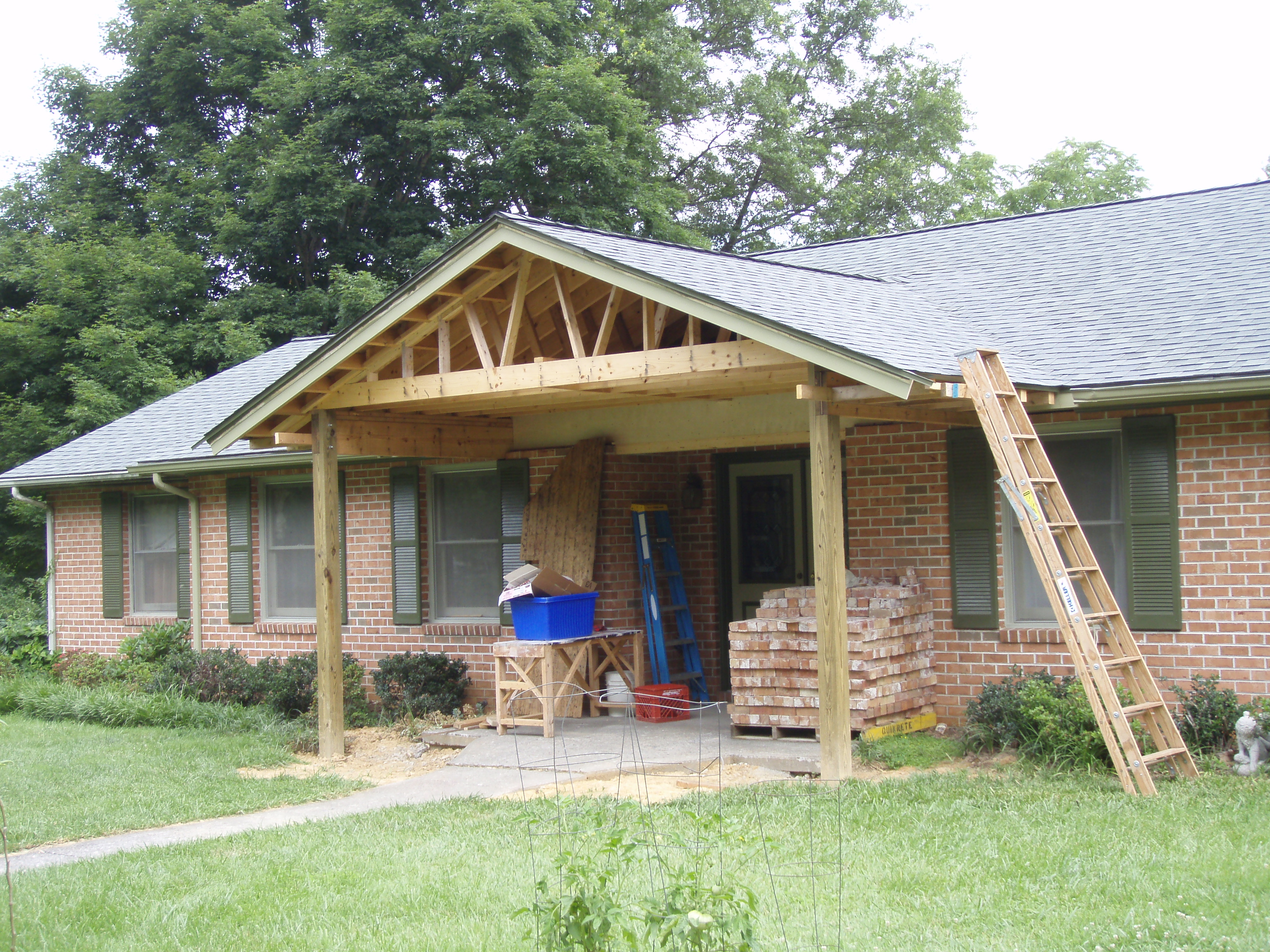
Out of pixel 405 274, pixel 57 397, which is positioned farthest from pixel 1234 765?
pixel 57 397

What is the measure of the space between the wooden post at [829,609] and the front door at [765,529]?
3823 millimetres

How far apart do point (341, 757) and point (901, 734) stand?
4787mm

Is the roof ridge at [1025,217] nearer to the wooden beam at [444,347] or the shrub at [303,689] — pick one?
the wooden beam at [444,347]

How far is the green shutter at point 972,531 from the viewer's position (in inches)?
394

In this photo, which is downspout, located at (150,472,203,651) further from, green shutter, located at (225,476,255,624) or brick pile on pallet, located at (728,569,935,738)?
brick pile on pallet, located at (728,569,935,738)

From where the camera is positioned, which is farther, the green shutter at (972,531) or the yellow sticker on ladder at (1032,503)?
the green shutter at (972,531)

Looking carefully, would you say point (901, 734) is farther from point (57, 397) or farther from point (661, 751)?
point (57, 397)

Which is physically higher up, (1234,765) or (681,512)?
(681,512)

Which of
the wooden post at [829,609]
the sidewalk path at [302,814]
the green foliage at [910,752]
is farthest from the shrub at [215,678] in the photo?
the wooden post at [829,609]

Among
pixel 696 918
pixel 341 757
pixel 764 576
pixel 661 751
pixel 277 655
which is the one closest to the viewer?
pixel 696 918

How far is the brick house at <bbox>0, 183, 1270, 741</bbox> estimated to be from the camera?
8.98 meters

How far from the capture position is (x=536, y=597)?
36.4 feet

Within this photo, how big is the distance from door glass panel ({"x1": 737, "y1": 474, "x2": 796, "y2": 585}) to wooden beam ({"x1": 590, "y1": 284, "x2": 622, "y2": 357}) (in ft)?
12.2

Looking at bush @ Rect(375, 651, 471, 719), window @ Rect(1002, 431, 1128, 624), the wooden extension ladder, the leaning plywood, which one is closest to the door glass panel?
the leaning plywood
